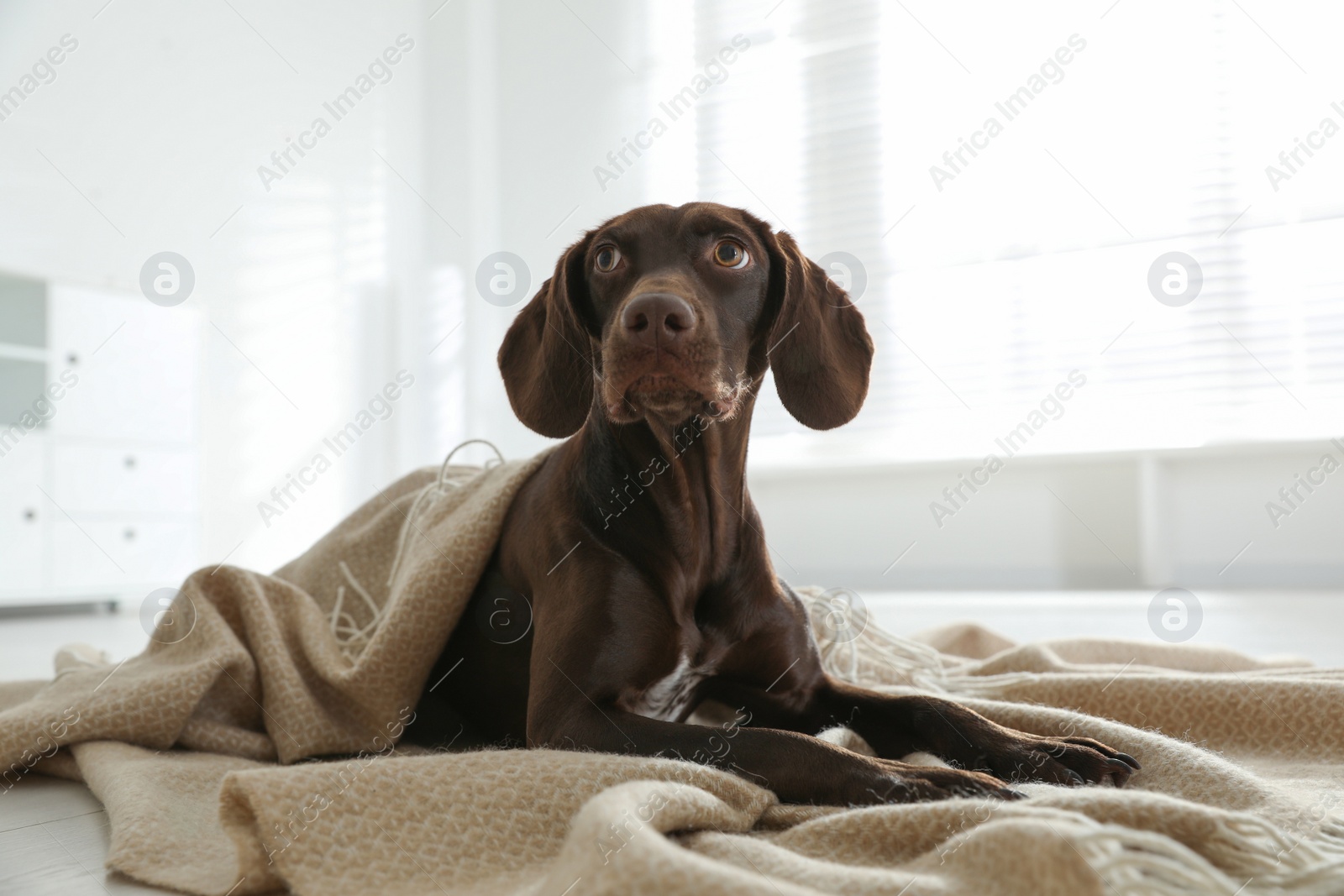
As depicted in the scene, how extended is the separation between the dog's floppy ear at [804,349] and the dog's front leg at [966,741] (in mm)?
493

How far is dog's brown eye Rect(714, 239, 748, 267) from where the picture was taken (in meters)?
1.76

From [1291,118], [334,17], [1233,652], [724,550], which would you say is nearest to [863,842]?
[724,550]

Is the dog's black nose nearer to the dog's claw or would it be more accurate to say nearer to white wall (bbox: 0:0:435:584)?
the dog's claw

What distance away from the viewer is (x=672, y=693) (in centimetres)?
165

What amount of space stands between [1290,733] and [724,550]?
0.97 meters

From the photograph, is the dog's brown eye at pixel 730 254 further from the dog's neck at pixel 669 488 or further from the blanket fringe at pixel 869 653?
the blanket fringe at pixel 869 653

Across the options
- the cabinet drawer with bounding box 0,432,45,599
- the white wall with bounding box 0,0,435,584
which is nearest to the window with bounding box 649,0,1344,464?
the white wall with bounding box 0,0,435,584

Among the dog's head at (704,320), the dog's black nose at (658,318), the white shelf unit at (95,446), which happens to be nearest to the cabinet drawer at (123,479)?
the white shelf unit at (95,446)

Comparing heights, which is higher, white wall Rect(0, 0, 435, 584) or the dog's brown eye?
white wall Rect(0, 0, 435, 584)

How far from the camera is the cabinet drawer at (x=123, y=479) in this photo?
599 centimetres

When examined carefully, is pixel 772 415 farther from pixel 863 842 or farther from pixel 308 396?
pixel 863 842

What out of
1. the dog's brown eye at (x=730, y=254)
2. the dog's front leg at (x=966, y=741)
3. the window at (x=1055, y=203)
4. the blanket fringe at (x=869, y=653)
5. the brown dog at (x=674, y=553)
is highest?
the window at (x=1055, y=203)

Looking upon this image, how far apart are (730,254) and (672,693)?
0.75 meters

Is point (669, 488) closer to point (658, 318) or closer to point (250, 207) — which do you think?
point (658, 318)
